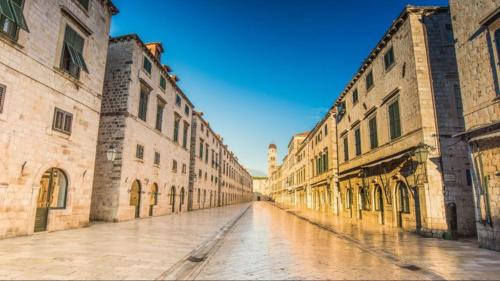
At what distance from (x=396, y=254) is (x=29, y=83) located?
14039mm

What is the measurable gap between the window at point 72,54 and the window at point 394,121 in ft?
53.2

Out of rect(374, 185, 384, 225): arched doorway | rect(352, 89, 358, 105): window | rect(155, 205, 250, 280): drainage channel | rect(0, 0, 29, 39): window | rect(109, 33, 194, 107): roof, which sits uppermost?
rect(109, 33, 194, 107): roof

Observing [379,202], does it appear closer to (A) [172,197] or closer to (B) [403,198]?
(B) [403,198]

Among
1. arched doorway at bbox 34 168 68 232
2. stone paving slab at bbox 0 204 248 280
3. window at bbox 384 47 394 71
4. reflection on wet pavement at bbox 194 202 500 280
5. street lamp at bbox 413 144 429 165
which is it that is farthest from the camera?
window at bbox 384 47 394 71

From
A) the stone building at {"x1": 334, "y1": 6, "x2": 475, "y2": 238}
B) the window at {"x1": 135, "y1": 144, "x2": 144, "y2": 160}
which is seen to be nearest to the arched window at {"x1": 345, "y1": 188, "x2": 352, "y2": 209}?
the stone building at {"x1": 334, "y1": 6, "x2": 475, "y2": 238}

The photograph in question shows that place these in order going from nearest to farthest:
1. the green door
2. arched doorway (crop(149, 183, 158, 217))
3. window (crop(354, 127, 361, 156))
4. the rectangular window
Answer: the green door
the rectangular window
arched doorway (crop(149, 183, 158, 217))
window (crop(354, 127, 361, 156))

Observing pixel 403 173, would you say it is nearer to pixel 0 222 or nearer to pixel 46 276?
pixel 46 276

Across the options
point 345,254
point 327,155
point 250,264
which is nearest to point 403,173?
point 345,254

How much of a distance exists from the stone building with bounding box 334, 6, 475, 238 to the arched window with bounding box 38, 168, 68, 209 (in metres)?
16.0

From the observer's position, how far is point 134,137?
1922 cm

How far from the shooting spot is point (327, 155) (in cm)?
3008

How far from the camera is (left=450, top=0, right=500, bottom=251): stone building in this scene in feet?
30.6

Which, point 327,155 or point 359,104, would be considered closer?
point 359,104

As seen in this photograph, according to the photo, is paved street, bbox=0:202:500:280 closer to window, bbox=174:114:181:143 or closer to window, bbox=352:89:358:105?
window, bbox=352:89:358:105
